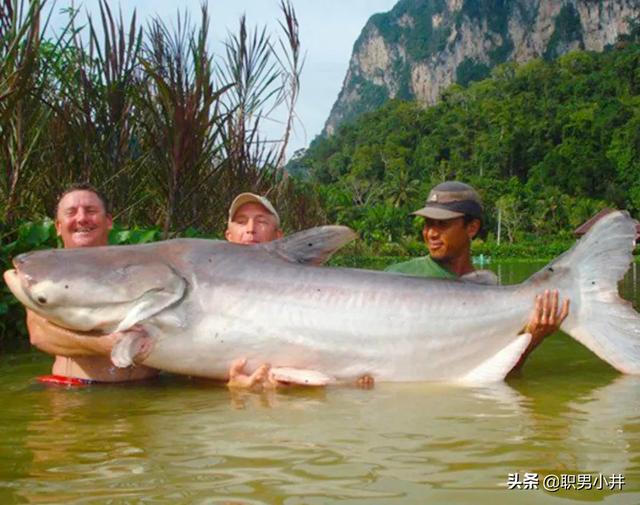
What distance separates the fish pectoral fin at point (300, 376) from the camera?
371 centimetres

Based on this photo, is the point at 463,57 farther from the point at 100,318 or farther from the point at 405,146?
the point at 100,318

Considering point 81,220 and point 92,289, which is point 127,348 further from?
point 81,220

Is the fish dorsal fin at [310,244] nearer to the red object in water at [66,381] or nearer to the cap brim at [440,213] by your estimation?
the cap brim at [440,213]

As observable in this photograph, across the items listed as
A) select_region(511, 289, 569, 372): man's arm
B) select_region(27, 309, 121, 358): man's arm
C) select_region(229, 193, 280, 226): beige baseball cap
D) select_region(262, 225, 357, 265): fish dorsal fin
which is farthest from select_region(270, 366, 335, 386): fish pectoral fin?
select_region(229, 193, 280, 226): beige baseball cap

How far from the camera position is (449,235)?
4.79m

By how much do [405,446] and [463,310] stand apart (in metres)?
1.20

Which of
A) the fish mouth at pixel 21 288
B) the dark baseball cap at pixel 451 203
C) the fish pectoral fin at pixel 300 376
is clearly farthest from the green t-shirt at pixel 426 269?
the fish mouth at pixel 21 288

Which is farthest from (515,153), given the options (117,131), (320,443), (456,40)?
(320,443)

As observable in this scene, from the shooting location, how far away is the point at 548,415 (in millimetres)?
3369

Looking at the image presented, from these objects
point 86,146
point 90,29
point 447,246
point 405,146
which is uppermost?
point 405,146

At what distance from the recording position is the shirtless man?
3859 mm

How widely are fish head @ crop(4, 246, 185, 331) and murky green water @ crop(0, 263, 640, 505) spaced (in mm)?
418

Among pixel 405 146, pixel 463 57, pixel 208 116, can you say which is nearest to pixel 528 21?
pixel 463 57

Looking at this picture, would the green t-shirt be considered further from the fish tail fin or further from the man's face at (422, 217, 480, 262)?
the fish tail fin
